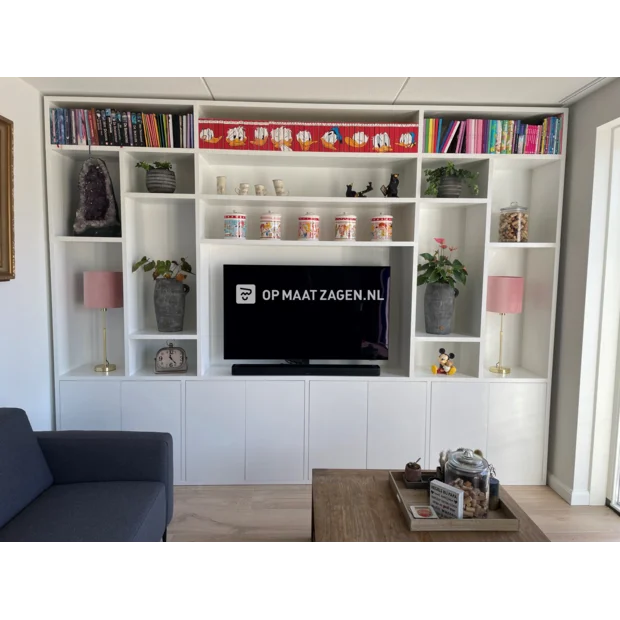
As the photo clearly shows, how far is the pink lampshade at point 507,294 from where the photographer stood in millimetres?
2842

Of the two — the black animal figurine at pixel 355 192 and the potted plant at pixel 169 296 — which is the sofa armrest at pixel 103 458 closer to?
the potted plant at pixel 169 296

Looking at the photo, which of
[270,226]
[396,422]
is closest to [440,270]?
[396,422]

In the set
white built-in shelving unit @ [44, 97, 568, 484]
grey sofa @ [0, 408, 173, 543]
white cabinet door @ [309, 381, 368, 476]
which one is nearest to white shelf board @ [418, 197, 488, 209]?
white built-in shelving unit @ [44, 97, 568, 484]

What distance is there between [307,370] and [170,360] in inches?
34.4

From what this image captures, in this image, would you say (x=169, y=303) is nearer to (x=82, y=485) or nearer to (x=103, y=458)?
(x=103, y=458)

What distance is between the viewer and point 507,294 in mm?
2844

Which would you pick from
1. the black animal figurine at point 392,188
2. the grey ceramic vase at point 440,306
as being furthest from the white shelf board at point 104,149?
the grey ceramic vase at point 440,306

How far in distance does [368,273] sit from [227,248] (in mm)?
972

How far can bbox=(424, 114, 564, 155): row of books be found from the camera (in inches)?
110

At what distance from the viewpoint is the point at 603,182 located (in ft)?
8.46

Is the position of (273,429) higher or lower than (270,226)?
lower

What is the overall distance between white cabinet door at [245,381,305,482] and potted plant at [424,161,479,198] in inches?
58.3
